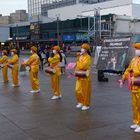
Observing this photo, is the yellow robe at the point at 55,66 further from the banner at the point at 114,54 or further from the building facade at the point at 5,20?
the building facade at the point at 5,20

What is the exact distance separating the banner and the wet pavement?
3.53m

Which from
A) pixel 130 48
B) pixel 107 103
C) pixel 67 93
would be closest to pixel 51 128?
pixel 107 103

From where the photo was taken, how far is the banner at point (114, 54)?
16859 mm

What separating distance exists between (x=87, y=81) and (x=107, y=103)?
126 cm

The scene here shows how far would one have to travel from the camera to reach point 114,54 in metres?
17.1

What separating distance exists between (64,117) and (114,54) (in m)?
8.51

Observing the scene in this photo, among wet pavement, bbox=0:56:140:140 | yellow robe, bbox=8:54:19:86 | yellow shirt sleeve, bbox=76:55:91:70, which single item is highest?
yellow shirt sleeve, bbox=76:55:91:70

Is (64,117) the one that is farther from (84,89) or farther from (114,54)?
(114,54)

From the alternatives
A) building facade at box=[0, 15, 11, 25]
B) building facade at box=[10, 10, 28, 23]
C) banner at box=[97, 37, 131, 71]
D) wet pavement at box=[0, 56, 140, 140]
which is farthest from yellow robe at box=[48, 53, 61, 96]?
building facade at box=[10, 10, 28, 23]

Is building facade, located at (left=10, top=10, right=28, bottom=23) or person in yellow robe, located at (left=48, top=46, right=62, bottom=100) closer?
person in yellow robe, located at (left=48, top=46, right=62, bottom=100)

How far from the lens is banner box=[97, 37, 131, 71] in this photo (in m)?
16.9

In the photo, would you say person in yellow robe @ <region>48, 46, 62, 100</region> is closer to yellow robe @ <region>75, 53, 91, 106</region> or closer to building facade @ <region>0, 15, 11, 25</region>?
yellow robe @ <region>75, 53, 91, 106</region>

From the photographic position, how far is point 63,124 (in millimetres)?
8383

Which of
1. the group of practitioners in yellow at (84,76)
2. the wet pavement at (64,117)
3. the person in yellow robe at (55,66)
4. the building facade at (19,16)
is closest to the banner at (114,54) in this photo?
the wet pavement at (64,117)
